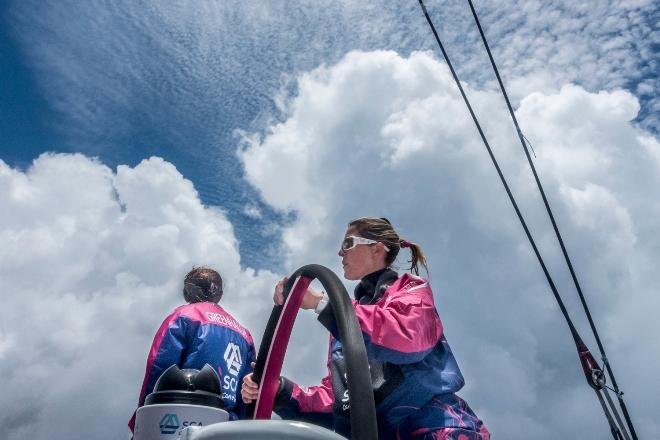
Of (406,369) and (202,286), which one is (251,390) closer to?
Result: (406,369)

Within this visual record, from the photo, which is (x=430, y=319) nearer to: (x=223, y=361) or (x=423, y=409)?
(x=423, y=409)

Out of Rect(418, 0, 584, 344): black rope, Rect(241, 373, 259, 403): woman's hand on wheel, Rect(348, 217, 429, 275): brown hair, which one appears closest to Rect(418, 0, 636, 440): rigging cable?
Rect(418, 0, 584, 344): black rope

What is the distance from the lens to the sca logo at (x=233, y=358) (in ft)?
12.7

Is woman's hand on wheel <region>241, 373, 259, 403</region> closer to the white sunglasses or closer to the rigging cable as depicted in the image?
the white sunglasses

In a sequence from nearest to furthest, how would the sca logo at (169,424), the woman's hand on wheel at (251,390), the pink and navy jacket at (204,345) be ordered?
the sca logo at (169,424) < the woman's hand on wheel at (251,390) < the pink and navy jacket at (204,345)

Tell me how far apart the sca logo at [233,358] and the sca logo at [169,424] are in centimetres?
245

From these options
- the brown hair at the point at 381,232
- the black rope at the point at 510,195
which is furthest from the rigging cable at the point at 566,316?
the brown hair at the point at 381,232

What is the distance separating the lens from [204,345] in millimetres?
3721

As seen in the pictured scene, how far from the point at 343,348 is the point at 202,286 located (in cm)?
321

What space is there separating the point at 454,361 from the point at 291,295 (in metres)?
0.91

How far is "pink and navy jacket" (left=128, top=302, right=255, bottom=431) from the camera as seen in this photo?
11.7ft

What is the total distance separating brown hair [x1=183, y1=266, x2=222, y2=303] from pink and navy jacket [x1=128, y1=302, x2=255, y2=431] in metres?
0.12

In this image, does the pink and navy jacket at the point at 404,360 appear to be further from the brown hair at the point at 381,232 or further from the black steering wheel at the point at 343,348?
the brown hair at the point at 381,232

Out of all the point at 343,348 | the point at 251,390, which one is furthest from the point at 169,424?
the point at 343,348
